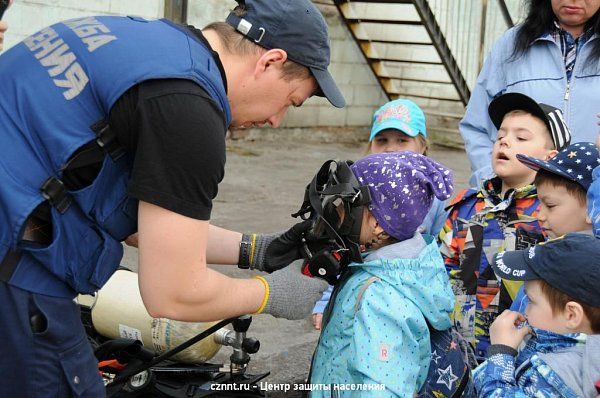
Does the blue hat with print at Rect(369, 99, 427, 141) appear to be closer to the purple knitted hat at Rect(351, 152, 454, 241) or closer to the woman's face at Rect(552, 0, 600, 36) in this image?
the woman's face at Rect(552, 0, 600, 36)

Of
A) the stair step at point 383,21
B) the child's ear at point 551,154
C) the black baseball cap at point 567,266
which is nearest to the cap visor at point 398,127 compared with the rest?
the child's ear at point 551,154

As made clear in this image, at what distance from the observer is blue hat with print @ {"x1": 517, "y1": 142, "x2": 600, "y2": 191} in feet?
9.16

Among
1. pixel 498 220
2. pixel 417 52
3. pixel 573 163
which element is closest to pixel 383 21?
pixel 417 52

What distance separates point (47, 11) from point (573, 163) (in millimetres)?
5849

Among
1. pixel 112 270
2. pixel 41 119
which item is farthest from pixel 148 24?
pixel 112 270

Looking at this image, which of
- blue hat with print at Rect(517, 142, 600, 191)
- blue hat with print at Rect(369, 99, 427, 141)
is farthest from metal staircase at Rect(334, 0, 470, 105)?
blue hat with print at Rect(517, 142, 600, 191)

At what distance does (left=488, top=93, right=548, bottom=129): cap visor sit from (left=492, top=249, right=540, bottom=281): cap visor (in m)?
0.98

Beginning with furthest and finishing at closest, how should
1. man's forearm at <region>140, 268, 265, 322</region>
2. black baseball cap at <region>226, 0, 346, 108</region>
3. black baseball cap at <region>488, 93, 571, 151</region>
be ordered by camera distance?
black baseball cap at <region>488, 93, 571, 151</region> → black baseball cap at <region>226, 0, 346, 108</region> → man's forearm at <region>140, 268, 265, 322</region>

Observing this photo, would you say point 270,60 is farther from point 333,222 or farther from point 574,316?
point 574,316

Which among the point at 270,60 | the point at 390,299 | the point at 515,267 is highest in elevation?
the point at 270,60

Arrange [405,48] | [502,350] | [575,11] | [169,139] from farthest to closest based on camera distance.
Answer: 1. [405,48]
2. [575,11]
3. [502,350]
4. [169,139]

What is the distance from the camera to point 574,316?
86.9 inches

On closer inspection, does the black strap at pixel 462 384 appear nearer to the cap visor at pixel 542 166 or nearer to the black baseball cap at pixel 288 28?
the cap visor at pixel 542 166

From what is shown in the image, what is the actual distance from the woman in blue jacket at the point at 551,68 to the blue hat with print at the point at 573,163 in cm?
58
